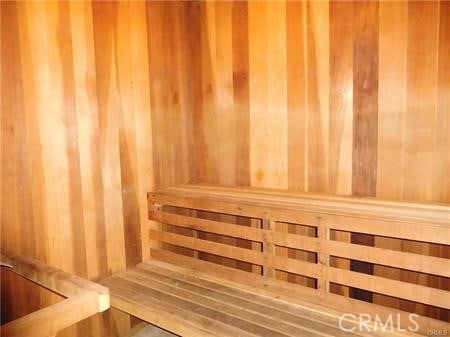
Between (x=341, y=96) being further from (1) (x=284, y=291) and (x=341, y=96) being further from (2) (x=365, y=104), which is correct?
(1) (x=284, y=291)

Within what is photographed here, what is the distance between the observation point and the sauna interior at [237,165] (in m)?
1.62

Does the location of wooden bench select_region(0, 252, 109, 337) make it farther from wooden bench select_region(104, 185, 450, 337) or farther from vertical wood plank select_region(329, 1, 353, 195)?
vertical wood plank select_region(329, 1, 353, 195)

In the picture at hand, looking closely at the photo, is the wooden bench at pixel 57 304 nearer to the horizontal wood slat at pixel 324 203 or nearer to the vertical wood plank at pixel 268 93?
the horizontal wood slat at pixel 324 203

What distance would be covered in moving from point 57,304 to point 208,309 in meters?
0.81

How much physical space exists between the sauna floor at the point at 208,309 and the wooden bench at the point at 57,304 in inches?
21.4

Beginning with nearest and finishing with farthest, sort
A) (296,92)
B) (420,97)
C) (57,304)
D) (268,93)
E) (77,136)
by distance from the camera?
(57,304)
(420,97)
(77,136)
(296,92)
(268,93)

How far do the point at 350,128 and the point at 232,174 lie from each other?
88cm

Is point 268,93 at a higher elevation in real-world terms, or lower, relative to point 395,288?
higher

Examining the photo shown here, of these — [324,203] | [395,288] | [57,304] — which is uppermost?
[324,203]

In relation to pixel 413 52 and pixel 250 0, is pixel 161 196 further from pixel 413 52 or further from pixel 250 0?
pixel 413 52

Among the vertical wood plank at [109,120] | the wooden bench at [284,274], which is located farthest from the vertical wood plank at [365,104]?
the vertical wood plank at [109,120]

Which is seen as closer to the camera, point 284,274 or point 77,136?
point 77,136

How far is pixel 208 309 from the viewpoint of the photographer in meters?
1.71

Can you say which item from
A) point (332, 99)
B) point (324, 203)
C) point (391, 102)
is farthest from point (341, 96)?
point (324, 203)
